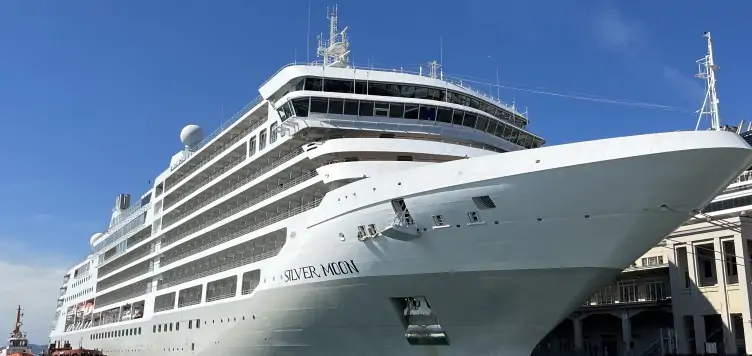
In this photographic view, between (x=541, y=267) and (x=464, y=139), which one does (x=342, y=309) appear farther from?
(x=464, y=139)

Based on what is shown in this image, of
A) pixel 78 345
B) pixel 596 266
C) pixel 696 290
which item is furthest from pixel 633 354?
pixel 78 345

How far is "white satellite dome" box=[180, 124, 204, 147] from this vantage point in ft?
141

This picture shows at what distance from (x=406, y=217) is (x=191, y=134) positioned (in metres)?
27.5

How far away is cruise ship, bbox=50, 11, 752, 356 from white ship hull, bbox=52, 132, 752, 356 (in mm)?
42

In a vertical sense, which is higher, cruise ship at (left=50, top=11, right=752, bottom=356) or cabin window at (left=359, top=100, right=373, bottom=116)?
cabin window at (left=359, top=100, right=373, bottom=116)

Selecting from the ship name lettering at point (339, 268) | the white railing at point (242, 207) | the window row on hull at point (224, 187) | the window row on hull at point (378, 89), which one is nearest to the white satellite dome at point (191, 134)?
the window row on hull at point (224, 187)

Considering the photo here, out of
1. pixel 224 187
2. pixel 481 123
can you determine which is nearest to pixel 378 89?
pixel 481 123

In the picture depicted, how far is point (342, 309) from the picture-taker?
2050 centimetres

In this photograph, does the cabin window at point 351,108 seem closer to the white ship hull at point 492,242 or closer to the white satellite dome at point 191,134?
the white ship hull at point 492,242

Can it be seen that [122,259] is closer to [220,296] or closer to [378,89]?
[220,296]

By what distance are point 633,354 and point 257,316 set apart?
23115 mm

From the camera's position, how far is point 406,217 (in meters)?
18.8

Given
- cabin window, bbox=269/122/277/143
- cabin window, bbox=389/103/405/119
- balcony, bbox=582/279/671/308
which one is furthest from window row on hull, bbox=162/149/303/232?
balcony, bbox=582/279/671/308

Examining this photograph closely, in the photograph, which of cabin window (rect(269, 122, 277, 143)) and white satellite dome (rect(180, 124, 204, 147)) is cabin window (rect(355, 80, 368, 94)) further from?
white satellite dome (rect(180, 124, 204, 147))
